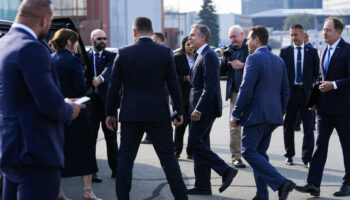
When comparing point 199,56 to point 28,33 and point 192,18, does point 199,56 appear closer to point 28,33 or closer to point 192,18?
point 28,33

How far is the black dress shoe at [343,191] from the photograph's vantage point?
652 centimetres

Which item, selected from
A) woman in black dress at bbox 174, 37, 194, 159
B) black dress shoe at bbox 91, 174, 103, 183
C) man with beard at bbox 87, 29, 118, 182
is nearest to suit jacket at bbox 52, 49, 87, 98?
man with beard at bbox 87, 29, 118, 182

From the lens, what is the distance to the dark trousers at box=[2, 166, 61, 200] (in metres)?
3.28

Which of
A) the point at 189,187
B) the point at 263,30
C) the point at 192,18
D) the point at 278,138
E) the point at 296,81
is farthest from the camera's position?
the point at 192,18

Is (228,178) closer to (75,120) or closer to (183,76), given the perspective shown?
(75,120)

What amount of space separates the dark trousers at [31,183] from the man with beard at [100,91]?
3.60 m

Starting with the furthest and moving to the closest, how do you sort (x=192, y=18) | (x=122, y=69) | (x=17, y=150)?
(x=192, y=18), (x=122, y=69), (x=17, y=150)

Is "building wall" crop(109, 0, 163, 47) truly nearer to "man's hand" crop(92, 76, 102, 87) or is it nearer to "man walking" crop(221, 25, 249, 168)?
"man walking" crop(221, 25, 249, 168)

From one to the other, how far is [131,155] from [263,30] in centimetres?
190

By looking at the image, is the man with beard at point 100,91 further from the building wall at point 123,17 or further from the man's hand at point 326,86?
the building wall at point 123,17

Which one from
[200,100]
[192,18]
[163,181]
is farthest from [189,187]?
[192,18]

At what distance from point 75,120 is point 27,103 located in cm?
256

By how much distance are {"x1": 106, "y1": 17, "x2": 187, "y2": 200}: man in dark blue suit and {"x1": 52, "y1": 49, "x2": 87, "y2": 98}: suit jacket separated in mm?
339

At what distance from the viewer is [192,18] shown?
15000 centimetres
